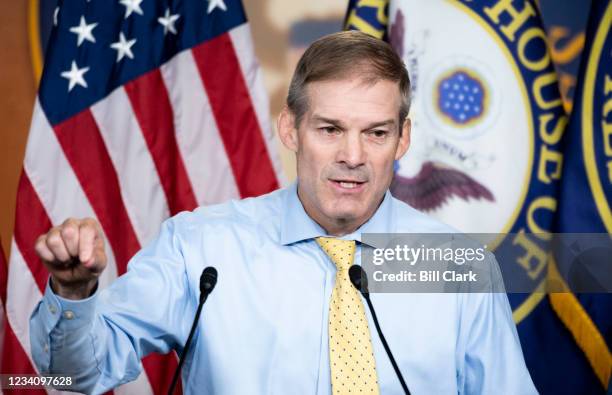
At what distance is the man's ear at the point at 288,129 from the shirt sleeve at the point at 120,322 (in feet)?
1.15

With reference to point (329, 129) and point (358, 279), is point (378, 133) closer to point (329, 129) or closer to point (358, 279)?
point (329, 129)

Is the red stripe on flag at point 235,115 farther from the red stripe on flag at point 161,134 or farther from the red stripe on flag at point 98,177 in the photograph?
the red stripe on flag at point 98,177

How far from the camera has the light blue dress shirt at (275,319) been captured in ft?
5.75

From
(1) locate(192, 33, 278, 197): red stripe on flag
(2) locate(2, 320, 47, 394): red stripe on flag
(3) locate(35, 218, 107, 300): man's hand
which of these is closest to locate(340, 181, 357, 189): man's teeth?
(3) locate(35, 218, 107, 300): man's hand

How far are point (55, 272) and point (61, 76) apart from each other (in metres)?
1.93

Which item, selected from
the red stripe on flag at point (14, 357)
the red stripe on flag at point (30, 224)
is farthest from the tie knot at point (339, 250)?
the red stripe on flag at point (14, 357)

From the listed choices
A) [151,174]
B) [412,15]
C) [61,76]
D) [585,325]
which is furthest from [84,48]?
[585,325]

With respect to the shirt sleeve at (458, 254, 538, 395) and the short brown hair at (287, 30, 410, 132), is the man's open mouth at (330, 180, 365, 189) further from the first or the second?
the shirt sleeve at (458, 254, 538, 395)

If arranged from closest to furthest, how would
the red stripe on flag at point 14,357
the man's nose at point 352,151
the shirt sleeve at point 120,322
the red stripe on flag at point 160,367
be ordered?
1. the shirt sleeve at point 120,322
2. the man's nose at point 352,151
3. the red stripe on flag at point 14,357
4. the red stripe on flag at point 160,367

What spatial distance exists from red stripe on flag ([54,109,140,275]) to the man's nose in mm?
1526

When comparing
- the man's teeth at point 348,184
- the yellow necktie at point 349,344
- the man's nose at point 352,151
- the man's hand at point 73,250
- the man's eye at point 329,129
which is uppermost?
the man's hand at point 73,250

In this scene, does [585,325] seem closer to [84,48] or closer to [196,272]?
[196,272]

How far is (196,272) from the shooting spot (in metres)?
1.85

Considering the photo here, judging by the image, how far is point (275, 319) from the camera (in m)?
1.82
